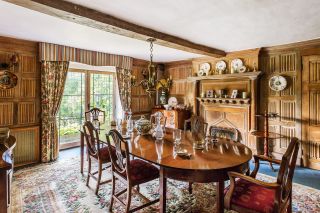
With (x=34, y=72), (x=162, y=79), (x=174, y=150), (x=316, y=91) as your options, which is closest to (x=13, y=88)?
(x=34, y=72)

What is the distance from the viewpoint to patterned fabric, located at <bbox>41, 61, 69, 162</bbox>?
4.03 metres

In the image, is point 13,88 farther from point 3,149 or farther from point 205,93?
point 205,93

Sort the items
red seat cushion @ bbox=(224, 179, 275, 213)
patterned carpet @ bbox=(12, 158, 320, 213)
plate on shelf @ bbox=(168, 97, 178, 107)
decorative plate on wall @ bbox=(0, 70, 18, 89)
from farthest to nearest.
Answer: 1. plate on shelf @ bbox=(168, 97, 178, 107)
2. decorative plate on wall @ bbox=(0, 70, 18, 89)
3. patterned carpet @ bbox=(12, 158, 320, 213)
4. red seat cushion @ bbox=(224, 179, 275, 213)

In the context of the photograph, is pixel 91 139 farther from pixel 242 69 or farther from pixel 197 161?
pixel 242 69

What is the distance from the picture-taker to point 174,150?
2.27 meters

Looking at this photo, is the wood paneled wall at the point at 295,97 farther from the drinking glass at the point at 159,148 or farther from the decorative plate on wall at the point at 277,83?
the drinking glass at the point at 159,148

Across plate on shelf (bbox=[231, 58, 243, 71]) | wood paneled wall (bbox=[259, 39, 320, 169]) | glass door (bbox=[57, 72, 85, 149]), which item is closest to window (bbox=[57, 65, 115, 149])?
glass door (bbox=[57, 72, 85, 149])

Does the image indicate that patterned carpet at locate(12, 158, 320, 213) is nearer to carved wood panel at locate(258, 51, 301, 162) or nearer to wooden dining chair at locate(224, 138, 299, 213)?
wooden dining chair at locate(224, 138, 299, 213)

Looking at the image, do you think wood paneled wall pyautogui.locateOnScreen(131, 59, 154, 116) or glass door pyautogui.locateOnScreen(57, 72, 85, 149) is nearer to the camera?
glass door pyautogui.locateOnScreen(57, 72, 85, 149)

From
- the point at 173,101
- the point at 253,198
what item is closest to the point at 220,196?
the point at 253,198

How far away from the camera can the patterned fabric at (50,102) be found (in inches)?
159

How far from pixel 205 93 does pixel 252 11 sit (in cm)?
290

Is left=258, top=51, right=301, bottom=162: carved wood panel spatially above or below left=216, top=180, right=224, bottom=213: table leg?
above

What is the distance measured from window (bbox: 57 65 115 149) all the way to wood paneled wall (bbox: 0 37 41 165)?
0.75m
